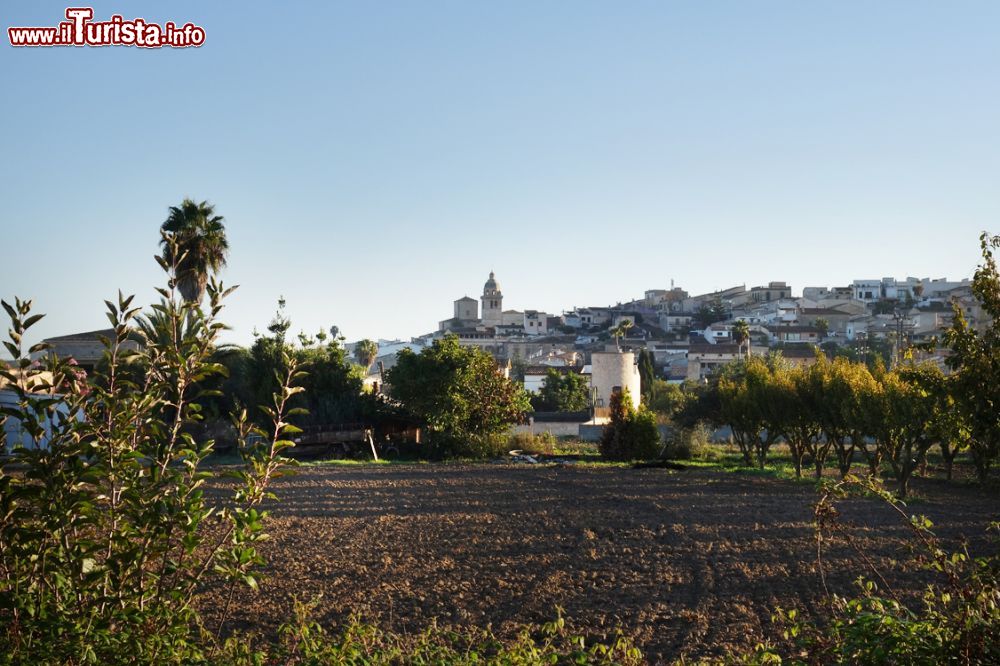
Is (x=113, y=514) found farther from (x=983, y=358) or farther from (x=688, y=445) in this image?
(x=688, y=445)

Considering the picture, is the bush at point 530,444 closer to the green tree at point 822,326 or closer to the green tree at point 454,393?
the green tree at point 454,393

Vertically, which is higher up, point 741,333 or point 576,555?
point 741,333

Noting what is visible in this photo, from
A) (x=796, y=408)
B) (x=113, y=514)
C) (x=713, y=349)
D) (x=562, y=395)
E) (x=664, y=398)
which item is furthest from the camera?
(x=713, y=349)

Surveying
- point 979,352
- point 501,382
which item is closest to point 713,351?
point 501,382

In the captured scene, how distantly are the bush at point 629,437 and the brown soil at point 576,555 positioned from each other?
9040 mm

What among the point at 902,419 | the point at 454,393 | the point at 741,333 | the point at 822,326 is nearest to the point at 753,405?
the point at 902,419

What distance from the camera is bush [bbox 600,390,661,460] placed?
3259 cm

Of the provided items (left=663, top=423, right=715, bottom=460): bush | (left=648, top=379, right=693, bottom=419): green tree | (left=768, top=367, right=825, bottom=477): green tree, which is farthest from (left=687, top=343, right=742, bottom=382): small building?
(left=768, top=367, right=825, bottom=477): green tree

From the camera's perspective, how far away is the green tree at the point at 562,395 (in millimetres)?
61750

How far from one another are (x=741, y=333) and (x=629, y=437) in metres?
46.9

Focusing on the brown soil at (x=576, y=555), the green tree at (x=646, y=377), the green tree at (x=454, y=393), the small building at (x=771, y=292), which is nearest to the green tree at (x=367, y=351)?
the green tree at (x=646, y=377)

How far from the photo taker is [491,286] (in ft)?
543

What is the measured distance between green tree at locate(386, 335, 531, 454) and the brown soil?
9714 millimetres

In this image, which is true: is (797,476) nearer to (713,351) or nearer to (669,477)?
(669,477)
